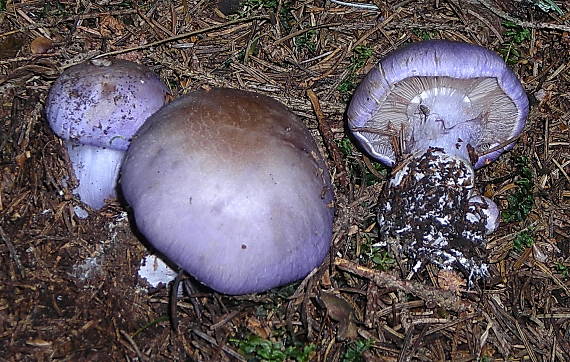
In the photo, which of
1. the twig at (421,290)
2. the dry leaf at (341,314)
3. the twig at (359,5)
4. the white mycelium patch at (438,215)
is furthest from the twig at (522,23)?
the dry leaf at (341,314)

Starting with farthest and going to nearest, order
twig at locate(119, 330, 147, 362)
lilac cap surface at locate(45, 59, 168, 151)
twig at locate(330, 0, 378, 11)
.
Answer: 1. twig at locate(330, 0, 378, 11)
2. lilac cap surface at locate(45, 59, 168, 151)
3. twig at locate(119, 330, 147, 362)

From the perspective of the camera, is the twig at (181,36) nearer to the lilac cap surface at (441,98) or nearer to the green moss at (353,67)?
the green moss at (353,67)

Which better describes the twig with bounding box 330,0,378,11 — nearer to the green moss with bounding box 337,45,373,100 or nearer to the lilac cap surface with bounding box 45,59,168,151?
the green moss with bounding box 337,45,373,100

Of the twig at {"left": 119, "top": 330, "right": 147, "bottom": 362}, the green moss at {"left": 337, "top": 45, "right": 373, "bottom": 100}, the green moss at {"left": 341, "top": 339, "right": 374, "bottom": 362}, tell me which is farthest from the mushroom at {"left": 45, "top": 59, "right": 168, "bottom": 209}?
the green moss at {"left": 341, "top": 339, "right": 374, "bottom": 362}

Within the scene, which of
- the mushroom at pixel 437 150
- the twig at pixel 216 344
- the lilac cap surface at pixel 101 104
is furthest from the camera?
the mushroom at pixel 437 150

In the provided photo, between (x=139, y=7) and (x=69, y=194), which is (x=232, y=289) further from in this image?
(x=139, y=7)

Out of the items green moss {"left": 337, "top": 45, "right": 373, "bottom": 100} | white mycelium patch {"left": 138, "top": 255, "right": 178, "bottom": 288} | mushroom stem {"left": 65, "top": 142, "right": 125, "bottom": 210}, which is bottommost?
white mycelium patch {"left": 138, "top": 255, "right": 178, "bottom": 288}
